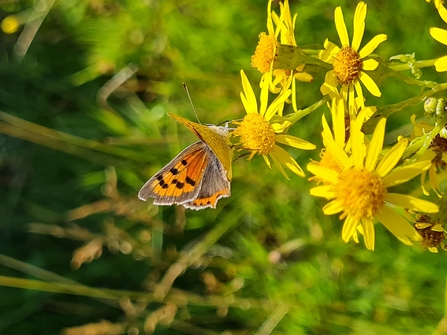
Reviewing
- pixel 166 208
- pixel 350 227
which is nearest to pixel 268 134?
pixel 350 227

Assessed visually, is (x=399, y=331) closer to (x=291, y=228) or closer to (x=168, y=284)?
(x=291, y=228)

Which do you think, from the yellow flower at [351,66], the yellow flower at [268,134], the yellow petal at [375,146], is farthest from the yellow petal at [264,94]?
the yellow petal at [375,146]

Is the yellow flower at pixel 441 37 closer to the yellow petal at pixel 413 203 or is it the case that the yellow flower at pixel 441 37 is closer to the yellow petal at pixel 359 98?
the yellow petal at pixel 359 98

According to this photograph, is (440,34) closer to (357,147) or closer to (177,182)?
(357,147)

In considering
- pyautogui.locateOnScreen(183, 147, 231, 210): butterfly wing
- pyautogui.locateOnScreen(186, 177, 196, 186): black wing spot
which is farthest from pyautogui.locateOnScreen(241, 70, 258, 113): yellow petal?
pyautogui.locateOnScreen(186, 177, 196, 186): black wing spot

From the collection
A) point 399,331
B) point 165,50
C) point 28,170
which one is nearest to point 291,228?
point 399,331
